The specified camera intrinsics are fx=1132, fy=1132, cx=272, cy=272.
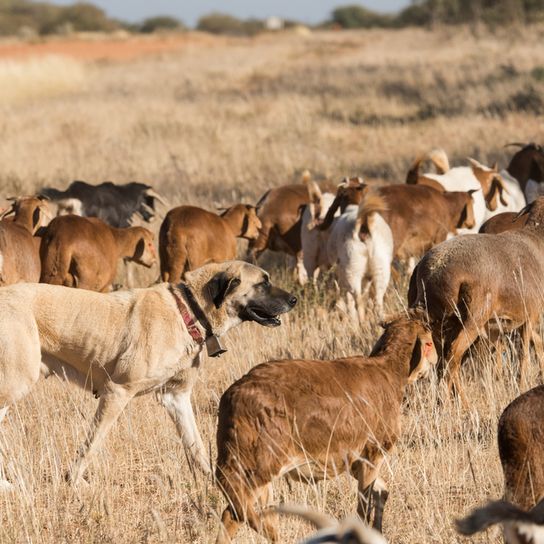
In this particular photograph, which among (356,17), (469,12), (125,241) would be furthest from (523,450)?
(356,17)

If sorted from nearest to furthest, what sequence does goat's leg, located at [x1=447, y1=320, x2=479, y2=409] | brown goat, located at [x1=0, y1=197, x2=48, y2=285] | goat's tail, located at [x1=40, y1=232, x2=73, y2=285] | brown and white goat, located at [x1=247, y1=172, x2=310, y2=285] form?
goat's leg, located at [x1=447, y1=320, x2=479, y2=409] → brown goat, located at [x1=0, y1=197, x2=48, y2=285] → goat's tail, located at [x1=40, y1=232, x2=73, y2=285] → brown and white goat, located at [x1=247, y1=172, x2=310, y2=285]

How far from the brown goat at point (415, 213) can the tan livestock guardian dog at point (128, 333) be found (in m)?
4.35

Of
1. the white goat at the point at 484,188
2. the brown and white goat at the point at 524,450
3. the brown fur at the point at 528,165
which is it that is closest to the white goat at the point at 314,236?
the white goat at the point at 484,188

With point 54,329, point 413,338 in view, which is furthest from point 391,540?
point 54,329

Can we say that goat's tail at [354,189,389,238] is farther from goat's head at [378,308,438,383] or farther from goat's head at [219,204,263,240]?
goat's head at [378,308,438,383]

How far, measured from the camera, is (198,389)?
8609 mm

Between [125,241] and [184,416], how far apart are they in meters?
4.73

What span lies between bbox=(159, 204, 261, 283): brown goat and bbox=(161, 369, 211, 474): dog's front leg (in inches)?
164

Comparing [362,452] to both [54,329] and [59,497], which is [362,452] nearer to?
[59,497]

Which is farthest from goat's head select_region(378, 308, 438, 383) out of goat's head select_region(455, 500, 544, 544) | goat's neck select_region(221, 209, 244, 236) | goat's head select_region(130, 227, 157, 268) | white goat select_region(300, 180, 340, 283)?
goat's neck select_region(221, 209, 244, 236)

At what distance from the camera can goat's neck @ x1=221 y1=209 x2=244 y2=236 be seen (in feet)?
40.5

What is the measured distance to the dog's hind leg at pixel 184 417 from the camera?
6983 mm

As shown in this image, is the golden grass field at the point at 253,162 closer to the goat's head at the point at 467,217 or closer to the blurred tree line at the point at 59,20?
the goat's head at the point at 467,217

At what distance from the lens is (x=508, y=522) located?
3162mm
